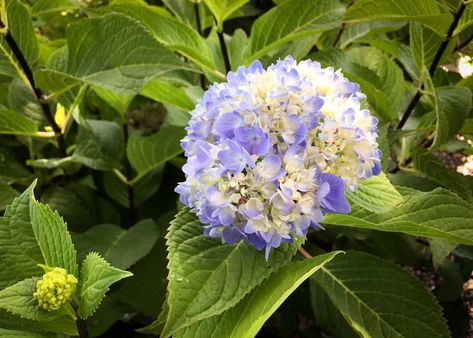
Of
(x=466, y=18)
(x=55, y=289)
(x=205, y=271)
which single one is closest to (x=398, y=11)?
(x=466, y=18)

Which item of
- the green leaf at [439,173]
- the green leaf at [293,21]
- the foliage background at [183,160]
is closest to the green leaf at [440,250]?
the foliage background at [183,160]

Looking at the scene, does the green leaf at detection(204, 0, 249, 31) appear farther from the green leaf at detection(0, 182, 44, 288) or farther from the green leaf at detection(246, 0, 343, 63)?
the green leaf at detection(0, 182, 44, 288)

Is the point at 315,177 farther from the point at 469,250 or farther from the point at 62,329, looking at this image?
the point at 469,250

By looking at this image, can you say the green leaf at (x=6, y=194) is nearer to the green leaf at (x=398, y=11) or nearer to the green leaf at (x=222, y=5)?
the green leaf at (x=222, y=5)

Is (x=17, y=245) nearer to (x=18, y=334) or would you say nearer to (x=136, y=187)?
(x=18, y=334)

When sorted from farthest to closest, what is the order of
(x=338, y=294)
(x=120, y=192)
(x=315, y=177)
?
(x=120, y=192), (x=338, y=294), (x=315, y=177)

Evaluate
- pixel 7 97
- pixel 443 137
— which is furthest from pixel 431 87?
pixel 7 97
